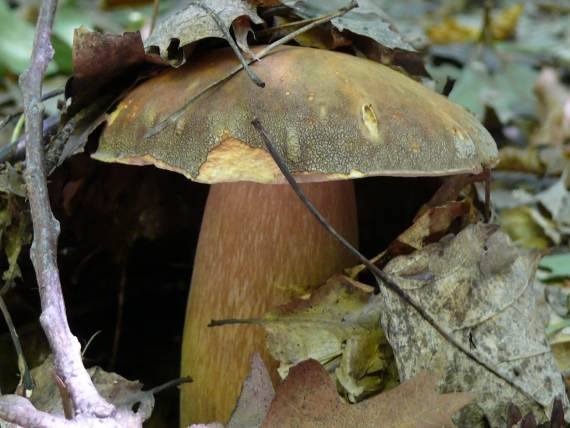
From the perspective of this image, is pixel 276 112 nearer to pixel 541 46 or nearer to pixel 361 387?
pixel 361 387

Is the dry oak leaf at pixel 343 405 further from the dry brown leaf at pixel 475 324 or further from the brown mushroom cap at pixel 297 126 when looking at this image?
the brown mushroom cap at pixel 297 126

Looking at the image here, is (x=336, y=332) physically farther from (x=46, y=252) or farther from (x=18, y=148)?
(x=18, y=148)

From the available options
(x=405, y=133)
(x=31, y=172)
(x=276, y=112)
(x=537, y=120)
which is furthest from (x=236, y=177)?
(x=537, y=120)

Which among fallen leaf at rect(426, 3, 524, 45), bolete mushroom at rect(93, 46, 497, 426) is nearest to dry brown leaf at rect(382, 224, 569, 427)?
bolete mushroom at rect(93, 46, 497, 426)

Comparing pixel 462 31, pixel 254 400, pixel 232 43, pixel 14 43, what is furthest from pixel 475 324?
pixel 462 31

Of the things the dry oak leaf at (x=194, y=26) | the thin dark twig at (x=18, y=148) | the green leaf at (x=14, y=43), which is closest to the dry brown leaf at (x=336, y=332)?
the dry oak leaf at (x=194, y=26)

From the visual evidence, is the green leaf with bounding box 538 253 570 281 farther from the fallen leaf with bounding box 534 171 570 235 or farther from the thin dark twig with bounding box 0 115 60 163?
the thin dark twig with bounding box 0 115 60 163
